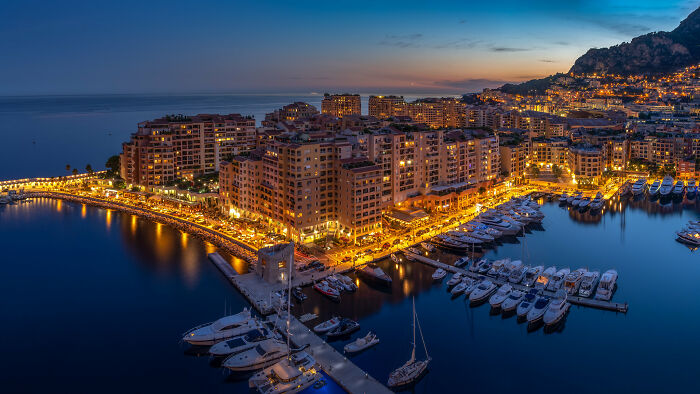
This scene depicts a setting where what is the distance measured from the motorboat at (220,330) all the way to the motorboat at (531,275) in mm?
14661

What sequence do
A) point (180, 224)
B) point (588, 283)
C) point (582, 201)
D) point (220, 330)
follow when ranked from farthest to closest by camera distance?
point (582, 201), point (180, 224), point (588, 283), point (220, 330)

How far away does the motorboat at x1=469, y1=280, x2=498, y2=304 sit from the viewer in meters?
24.1

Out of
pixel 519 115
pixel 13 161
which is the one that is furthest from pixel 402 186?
pixel 13 161

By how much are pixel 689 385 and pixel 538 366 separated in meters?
5.35

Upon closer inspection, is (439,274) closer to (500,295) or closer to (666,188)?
(500,295)

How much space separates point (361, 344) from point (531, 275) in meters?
11.9

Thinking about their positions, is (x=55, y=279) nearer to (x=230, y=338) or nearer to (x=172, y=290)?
(x=172, y=290)

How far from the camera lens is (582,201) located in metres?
44.9

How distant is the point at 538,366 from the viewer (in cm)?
1897

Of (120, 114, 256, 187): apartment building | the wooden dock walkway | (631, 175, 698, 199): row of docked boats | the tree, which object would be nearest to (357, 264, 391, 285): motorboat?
the wooden dock walkway

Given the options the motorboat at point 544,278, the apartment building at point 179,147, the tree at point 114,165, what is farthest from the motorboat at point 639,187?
the tree at point 114,165

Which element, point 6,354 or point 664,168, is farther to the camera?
point 664,168

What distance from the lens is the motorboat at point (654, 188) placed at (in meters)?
49.2

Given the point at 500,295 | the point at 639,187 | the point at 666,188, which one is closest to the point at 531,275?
the point at 500,295
